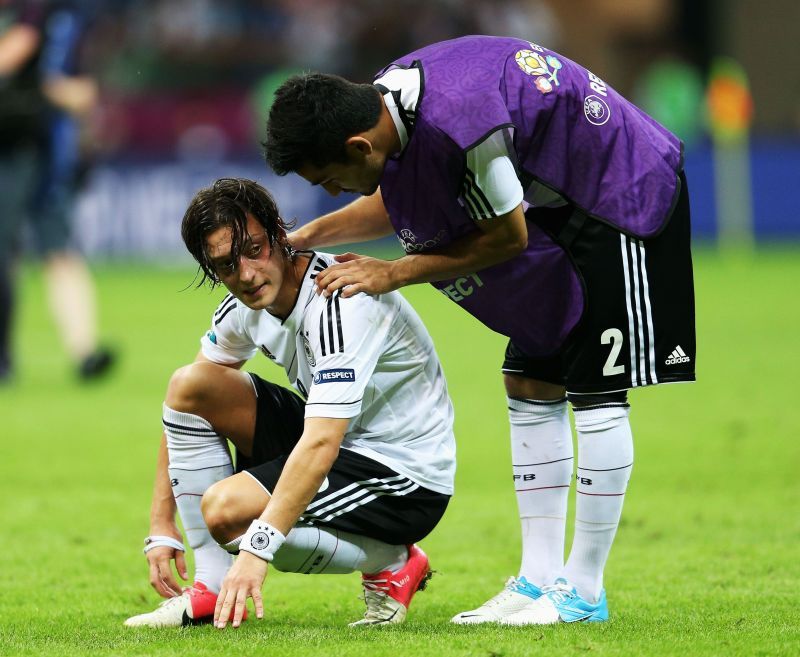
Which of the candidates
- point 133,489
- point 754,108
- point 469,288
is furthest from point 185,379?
point 754,108

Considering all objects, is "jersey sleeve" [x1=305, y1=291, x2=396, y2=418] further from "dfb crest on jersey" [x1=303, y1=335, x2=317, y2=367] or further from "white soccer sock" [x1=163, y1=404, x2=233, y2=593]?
"white soccer sock" [x1=163, y1=404, x2=233, y2=593]

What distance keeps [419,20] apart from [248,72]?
A: 110 inches

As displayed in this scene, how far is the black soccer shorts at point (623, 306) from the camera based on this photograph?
3975 mm

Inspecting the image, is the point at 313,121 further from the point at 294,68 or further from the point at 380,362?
the point at 294,68

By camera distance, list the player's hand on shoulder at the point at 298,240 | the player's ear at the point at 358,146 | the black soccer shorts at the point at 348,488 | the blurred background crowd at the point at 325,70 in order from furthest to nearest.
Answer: the blurred background crowd at the point at 325,70 → the player's hand on shoulder at the point at 298,240 → the black soccer shorts at the point at 348,488 → the player's ear at the point at 358,146

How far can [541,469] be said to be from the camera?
14.1ft

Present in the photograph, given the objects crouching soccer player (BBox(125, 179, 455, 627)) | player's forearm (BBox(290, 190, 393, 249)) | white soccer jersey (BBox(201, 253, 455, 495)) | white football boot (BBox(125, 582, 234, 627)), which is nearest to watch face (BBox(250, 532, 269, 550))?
crouching soccer player (BBox(125, 179, 455, 627))

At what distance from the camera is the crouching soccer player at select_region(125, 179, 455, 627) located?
3789 mm

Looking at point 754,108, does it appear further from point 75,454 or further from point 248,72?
point 75,454

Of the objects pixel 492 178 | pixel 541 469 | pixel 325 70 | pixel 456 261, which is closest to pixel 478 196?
pixel 492 178

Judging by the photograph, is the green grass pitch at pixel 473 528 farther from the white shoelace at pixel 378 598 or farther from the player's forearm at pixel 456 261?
the player's forearm at pixel 456 261

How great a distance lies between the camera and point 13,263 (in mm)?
9875

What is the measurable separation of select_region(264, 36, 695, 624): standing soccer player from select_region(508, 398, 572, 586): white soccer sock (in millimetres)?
11

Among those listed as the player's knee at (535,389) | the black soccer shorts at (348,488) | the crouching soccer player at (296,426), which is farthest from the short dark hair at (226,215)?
the player's knee at (535,389)
